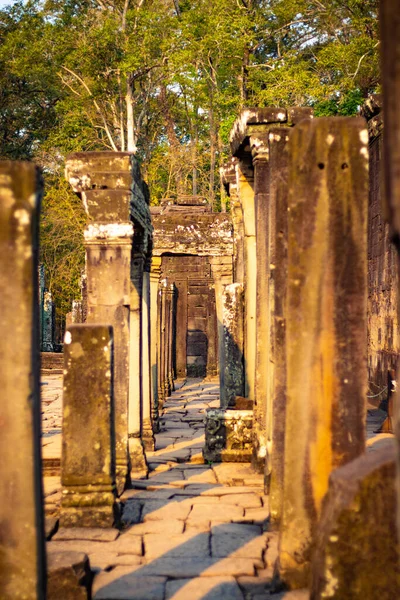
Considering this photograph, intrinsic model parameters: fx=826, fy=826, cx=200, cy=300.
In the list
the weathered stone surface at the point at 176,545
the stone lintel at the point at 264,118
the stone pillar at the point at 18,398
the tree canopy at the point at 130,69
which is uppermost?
the tree canopy at the point at 130,69

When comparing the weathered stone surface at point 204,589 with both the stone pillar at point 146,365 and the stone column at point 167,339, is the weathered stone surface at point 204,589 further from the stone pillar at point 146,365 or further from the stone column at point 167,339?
the stone column at point 167,339

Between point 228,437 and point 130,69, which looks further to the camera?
point 130,69

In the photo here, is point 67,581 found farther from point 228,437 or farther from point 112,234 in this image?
point 228,437

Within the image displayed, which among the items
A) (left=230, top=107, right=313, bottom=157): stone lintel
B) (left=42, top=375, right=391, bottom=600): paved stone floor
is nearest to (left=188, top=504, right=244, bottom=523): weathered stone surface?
(left=42, top=375, right=391, bottom=600): paved stone floor

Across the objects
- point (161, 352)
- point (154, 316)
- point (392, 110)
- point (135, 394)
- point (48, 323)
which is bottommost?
point (135, 394)

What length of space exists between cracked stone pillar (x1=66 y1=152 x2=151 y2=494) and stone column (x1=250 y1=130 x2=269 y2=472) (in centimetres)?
144

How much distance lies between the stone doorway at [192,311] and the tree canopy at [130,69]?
575cm

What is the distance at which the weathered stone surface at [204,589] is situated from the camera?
4680 mm

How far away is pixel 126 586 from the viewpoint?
488 cm

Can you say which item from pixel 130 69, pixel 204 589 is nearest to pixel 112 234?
pixel 204 589

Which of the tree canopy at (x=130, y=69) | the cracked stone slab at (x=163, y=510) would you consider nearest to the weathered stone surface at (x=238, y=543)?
the cracked stone slab at (x=163, y=510)

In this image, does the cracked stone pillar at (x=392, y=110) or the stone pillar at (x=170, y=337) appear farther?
the stone pillar at (x=170, y=337)

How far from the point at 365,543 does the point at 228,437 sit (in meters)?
5.64

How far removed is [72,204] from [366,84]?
10.4 m
